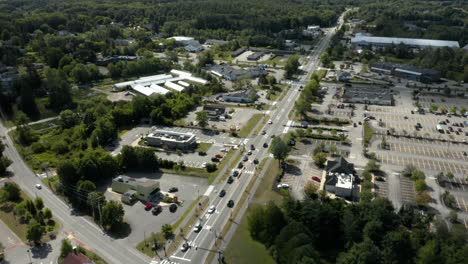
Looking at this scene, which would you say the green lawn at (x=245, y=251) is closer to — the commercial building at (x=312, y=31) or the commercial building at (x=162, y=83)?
the commercial building at (x=162, y=83)

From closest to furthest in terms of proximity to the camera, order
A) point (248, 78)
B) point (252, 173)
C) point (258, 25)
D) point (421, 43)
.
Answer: point (252, 173) → point (248, 78) → point (421, 43) → point (258, 25)

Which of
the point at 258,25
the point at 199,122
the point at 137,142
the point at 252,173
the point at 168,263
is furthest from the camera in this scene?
the point at 258,25

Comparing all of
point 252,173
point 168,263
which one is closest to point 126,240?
point 168,263

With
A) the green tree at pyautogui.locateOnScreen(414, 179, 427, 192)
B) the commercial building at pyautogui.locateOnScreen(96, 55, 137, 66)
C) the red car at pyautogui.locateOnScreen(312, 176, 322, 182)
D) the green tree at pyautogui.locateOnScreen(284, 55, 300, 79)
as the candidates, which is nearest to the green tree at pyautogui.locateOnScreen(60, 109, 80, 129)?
the commercial building at pyautogui.locateOnScreen(96, 55, 137, 66)

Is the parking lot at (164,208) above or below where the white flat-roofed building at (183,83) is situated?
above

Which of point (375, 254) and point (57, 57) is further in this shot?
point (57, 57)

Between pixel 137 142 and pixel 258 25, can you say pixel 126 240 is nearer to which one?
pixel 137 142

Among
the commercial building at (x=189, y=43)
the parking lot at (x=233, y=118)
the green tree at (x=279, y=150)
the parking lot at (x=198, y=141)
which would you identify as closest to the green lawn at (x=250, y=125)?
the parking lot at (x=233, y=118)
